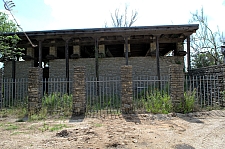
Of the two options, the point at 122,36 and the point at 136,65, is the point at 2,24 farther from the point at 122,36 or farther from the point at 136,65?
the point at 136,65

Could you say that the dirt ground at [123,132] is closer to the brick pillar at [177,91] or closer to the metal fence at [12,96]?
the brick pillar at [177,91]

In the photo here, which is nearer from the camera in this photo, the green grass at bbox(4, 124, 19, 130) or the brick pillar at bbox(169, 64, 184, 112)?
the green grass at bbox(4, 124, 19, 130)

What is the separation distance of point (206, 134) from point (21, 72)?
11.8 meters

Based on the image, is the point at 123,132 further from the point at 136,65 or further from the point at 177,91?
the point at 136,65

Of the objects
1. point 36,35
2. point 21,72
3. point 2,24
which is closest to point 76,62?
point 36,35

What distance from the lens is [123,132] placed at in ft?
17.4

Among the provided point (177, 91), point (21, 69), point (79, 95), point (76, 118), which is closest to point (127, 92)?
point (79, 95)

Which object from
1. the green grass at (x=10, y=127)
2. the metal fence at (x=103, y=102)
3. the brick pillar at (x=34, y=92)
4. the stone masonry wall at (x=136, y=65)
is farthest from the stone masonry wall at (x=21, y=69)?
the green grass at (x=10, y=127)

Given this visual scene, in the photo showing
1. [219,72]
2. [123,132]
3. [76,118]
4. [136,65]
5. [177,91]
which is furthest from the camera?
[136,65]

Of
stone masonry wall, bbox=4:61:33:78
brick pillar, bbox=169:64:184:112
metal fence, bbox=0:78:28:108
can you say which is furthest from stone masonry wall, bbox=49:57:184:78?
brick pillar, bbox=169:64:184:112

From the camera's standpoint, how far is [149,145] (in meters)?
4.42

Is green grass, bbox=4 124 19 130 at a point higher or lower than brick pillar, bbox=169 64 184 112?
lower

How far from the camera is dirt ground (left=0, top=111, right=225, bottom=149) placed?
176 inches

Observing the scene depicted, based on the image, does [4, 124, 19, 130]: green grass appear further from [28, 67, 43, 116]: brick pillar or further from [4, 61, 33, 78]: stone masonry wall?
[4, 61, 33, 78]: stone masonry wall
